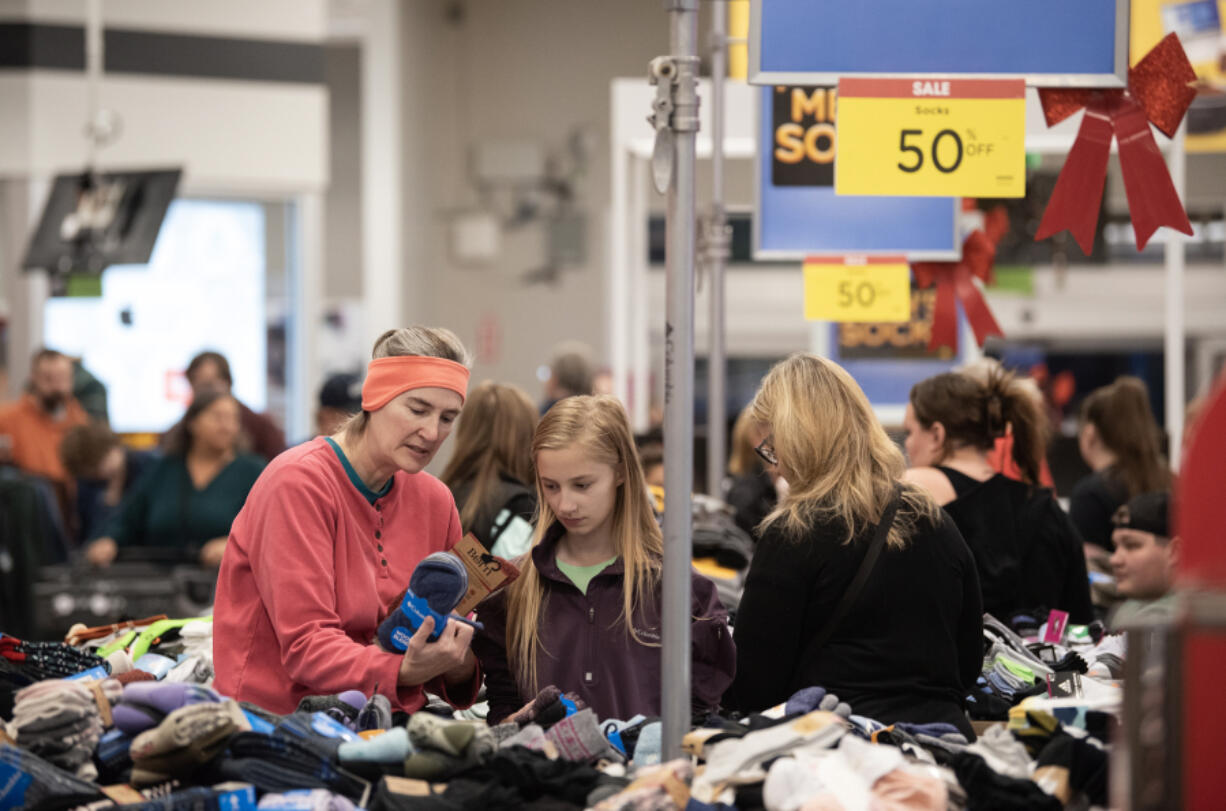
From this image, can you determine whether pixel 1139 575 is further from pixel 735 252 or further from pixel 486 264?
pixel 486 264

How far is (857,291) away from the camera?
5.48 meters

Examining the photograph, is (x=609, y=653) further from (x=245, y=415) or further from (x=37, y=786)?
(x=245, y=415)

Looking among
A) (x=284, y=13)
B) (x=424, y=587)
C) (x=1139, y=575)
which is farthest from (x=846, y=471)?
(x=284, y=13)

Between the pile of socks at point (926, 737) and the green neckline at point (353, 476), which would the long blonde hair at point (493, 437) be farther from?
the pile of socks at point (926, 737)

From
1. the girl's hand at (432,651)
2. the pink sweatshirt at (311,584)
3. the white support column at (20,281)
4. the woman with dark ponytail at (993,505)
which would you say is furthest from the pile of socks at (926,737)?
the white support column at (20,281)

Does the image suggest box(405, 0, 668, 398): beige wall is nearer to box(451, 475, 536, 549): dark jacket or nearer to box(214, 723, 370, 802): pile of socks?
box(451, 475, 536, 549): dark jacket

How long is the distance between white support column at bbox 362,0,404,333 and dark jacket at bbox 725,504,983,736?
1063 centimetres

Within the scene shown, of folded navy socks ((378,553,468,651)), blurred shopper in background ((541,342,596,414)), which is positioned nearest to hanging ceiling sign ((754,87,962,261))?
blurred shopper in background ((541,342,596,414))

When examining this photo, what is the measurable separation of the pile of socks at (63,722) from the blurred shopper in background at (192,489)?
12.2 ft

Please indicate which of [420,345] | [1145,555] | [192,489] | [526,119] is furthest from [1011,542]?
[526,119]

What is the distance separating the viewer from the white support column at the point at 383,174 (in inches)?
523

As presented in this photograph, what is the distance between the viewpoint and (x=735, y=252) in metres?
13.7

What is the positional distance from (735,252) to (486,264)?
3184mm

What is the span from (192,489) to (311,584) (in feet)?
12.4
